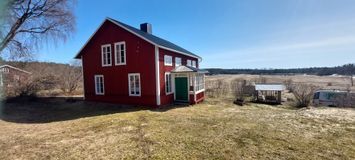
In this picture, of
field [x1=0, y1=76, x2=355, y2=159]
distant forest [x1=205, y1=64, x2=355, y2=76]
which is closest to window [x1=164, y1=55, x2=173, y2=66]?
field [x1=0, y1=76, x2=355, y2=159]

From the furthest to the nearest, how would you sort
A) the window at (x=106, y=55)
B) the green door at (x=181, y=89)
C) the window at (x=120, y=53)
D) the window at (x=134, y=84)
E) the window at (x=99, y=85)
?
the window at (x=99, y=85)
the green door at (x=181, y=89)
the window at (x=106, y=55)
the window at (x=120, y=53)
the window at (x=134, y=84)

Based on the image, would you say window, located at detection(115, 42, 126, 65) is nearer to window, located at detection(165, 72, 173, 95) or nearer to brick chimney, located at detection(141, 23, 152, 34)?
window, located at detection(165, 72, 173, 95)

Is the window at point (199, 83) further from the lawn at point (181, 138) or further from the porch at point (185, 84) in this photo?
the lawn at point (181, 138)

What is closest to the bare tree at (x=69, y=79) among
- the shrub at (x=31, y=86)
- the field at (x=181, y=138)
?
the shrub at (x=31, y=86)

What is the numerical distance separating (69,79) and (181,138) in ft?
70.7

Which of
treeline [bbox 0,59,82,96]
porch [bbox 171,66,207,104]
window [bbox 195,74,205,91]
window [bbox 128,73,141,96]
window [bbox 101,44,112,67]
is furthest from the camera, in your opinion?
treeline [bbox 0,59,82,96]

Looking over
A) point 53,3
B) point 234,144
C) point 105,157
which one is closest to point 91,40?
point 53,3

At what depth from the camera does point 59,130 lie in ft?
27.9

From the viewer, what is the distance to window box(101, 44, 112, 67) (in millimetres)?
15206

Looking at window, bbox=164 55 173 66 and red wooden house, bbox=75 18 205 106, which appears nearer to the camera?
red wooden house, bbox=75 18 205 106

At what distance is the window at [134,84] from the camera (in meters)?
14.2

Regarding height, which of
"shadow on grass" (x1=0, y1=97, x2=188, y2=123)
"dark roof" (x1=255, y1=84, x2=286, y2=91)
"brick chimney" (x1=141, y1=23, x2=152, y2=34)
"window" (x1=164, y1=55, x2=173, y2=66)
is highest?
"brick chimney" (x1=141, y1=23, x2=152, y2=34)

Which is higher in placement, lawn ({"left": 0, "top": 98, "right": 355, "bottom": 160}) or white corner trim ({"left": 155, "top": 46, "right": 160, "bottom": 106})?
white corner trim ({"left": 155, "top": 46, "right": 160, "bottom": 106})

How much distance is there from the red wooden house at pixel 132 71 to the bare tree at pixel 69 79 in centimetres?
881
